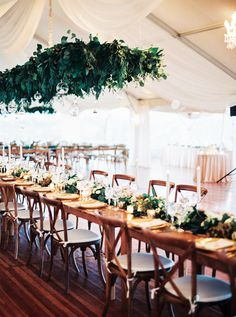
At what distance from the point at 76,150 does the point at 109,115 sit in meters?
6.05

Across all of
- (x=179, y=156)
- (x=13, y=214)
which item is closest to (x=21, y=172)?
(x=13, y=214)

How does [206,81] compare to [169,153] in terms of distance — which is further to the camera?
[169,153]

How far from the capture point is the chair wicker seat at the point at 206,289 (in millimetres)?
2500

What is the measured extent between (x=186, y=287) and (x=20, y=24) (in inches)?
181

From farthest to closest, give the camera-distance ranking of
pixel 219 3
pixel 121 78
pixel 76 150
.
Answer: pixel 76 150 → pixel 219 3 → pixel 121 78

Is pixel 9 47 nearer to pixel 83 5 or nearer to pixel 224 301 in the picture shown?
pixel 83 5

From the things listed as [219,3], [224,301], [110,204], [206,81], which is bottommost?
[224,301]

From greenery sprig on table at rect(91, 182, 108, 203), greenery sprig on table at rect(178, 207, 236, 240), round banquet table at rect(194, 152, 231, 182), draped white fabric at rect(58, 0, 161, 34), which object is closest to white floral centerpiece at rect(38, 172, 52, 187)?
greenery sprig on table at rect(91, 182, 108, 203)

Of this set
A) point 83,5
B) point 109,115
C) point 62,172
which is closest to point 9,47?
point 83,5

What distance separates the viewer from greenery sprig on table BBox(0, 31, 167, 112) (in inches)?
152

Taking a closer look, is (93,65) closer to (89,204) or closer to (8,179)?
(89,204)

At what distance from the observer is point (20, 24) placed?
5.79 m

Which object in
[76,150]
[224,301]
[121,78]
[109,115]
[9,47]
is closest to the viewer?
[224,301]

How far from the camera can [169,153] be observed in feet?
51.6
